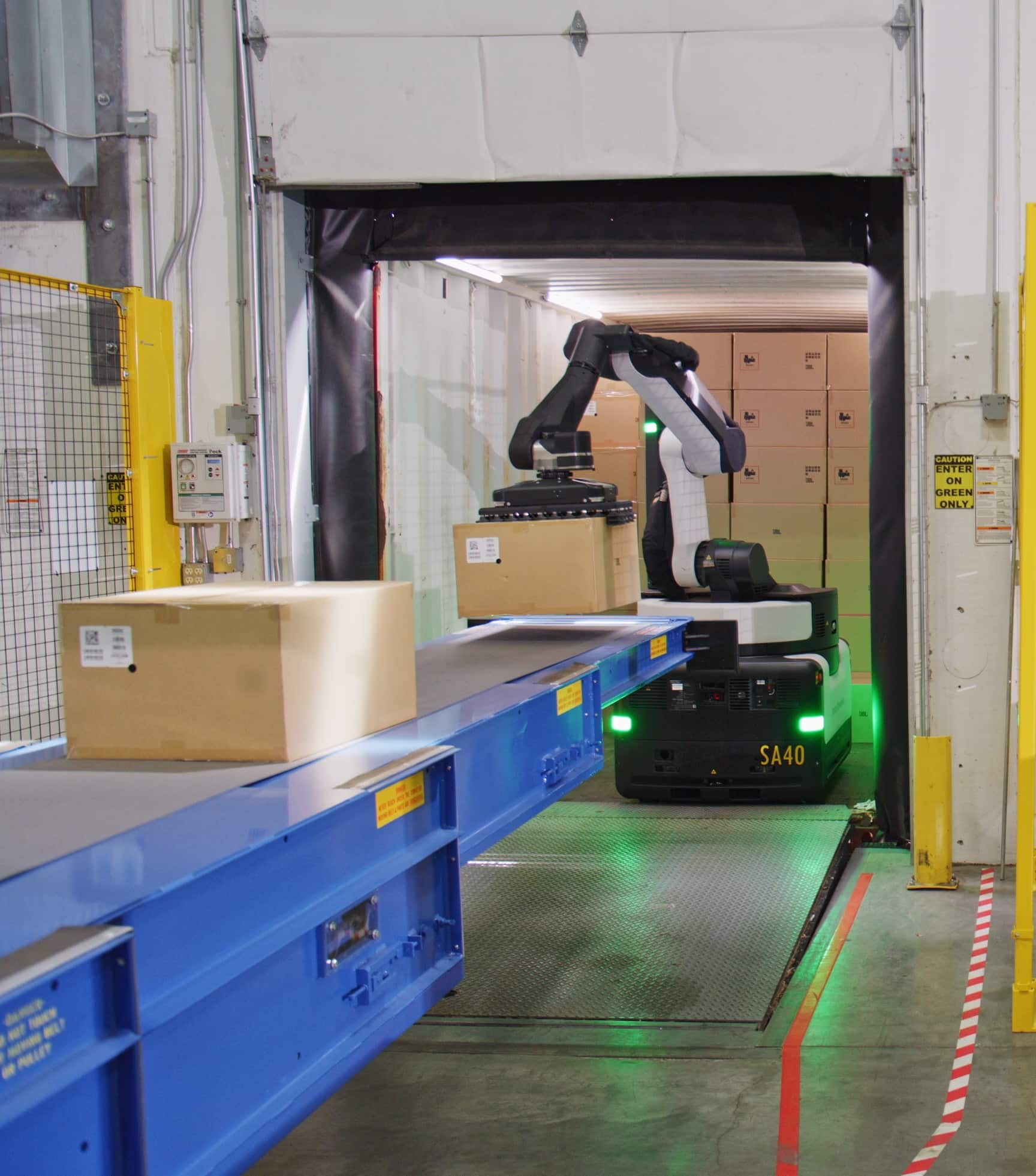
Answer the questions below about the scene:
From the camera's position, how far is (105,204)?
6.39 metres

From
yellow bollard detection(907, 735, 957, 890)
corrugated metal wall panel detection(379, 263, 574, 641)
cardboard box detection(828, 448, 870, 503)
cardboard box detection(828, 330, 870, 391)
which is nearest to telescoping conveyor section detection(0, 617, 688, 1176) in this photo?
yellow bollard detection(907, 735, 957, 890)

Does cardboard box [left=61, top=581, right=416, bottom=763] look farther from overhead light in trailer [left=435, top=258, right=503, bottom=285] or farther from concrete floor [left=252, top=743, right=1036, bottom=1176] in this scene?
overhead light in trailer [left=435, top=258, right=503, bottom=285]

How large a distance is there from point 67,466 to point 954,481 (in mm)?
4020

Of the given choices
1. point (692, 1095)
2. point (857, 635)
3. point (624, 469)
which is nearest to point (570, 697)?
point (692, 1095)

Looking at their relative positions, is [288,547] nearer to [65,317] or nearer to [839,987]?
[65,317]

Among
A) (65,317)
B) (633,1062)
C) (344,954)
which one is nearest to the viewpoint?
(344,954)

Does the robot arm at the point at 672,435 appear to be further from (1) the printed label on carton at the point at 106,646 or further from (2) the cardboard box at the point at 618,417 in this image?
(2) the cardboard box at the point at 618,417

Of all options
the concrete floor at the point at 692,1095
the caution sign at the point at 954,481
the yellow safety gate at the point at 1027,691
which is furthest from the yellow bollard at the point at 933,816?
the yellow safety gate at the point at 1027,691

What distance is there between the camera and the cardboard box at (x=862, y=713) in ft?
31.7

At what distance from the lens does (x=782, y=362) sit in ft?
34.4

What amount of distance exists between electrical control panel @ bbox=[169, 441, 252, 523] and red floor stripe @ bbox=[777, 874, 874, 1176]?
3203 mm

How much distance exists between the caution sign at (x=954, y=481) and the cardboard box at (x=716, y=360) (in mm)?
4376

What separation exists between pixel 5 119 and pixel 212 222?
998mm

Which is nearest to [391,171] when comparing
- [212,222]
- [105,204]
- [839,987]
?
[212,222]
